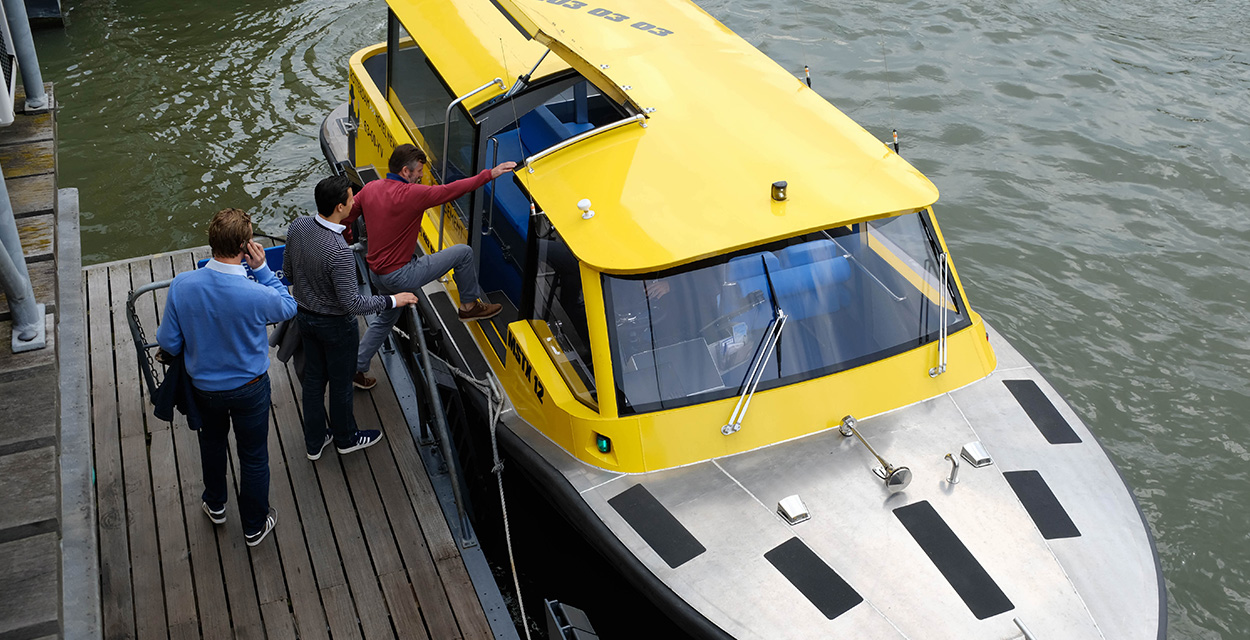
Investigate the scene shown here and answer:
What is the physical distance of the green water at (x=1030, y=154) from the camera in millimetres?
6719

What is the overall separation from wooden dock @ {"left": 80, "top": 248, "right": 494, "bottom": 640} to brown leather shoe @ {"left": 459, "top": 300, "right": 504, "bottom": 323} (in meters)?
0.81

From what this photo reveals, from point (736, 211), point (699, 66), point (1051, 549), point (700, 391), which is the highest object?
point (699, 66)

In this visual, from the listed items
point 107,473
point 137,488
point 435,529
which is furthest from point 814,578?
point 107,473

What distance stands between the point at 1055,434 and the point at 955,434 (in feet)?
1.54

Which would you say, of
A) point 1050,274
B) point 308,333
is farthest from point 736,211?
point 1050,274

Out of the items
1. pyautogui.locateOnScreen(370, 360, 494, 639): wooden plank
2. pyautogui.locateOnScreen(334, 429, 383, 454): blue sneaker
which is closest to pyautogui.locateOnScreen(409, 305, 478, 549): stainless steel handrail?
pyautogui.locateOnScreen(370, 360, 494, 639): wooden plank

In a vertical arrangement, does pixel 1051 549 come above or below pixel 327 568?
above

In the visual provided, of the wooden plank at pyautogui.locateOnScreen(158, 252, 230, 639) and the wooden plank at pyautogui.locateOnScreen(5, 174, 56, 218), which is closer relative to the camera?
the wooden plank at pyautogui.locateOnScreen(5, 174, 56, 218)

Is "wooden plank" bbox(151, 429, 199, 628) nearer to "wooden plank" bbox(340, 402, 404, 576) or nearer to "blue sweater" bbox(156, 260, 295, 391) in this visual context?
"wooden plank" bbox(340, 402, 404, 576)

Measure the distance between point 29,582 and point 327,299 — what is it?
8.23 feet

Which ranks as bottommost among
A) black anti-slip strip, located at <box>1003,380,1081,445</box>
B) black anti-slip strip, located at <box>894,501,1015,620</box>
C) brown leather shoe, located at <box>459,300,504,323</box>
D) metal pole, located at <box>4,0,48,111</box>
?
black anti-slip strip, located at <box>894,501,1015,620</box>

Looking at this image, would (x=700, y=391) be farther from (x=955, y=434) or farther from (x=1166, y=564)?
(x=1166, y=564)

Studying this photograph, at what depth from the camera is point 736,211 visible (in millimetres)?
4387

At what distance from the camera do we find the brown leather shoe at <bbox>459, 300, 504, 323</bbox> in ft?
17.5
